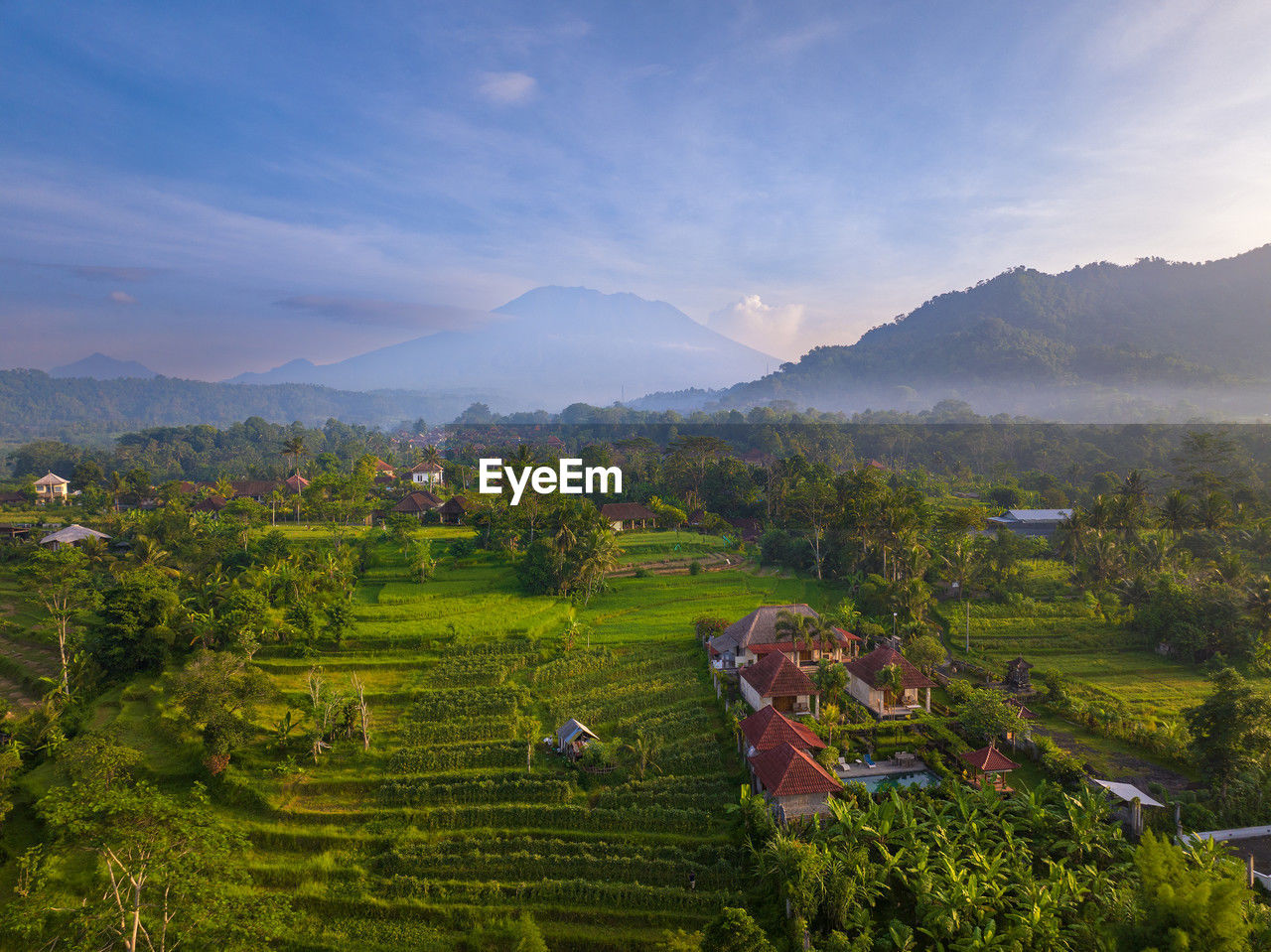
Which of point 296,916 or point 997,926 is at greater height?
point 997,926

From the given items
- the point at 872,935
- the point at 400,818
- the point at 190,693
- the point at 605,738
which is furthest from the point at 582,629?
the point at 872,935

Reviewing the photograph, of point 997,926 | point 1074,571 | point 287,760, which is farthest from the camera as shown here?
point 1074,571

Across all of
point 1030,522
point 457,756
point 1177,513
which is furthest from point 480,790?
point 1030,522

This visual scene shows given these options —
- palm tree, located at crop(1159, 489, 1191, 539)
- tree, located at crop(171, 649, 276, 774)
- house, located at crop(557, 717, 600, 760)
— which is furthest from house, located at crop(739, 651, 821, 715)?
palm tree, located at crop(1159, 489, 1191, 539)

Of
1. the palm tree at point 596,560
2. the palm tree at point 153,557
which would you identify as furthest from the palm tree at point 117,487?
the palm tree at point 596,560

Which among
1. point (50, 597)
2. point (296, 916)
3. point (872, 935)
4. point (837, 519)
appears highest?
point (837, 519)

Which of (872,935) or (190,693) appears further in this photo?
(190,693)

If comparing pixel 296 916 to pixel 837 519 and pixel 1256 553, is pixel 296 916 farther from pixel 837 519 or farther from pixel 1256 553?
pixel 1256 553
